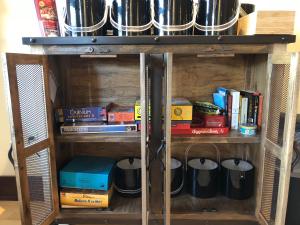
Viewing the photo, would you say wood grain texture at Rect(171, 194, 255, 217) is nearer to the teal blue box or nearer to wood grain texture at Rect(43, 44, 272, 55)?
the teal blue box

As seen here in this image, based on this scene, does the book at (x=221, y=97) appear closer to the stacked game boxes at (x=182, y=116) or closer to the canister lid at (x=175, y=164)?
the stacked game boxes at (x=182, y=116)

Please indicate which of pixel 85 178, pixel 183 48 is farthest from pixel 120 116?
pixel 183 48

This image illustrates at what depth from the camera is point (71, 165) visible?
1370 millimetres

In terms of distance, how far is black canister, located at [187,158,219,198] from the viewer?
135cm

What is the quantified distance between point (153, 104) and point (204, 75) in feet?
1.71

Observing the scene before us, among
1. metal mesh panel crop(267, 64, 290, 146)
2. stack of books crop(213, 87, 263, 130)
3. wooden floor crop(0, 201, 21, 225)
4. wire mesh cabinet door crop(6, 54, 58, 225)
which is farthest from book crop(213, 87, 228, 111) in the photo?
wooden floor crop(0, 201, 21, 225)

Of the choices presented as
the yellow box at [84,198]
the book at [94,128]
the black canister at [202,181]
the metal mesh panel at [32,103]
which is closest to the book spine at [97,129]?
the book at [94,128]

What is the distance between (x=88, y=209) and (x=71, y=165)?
25 cm

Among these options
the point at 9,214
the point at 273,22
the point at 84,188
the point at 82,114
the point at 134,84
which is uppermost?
the point at 273,22

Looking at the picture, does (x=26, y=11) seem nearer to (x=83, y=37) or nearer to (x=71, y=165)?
(x=83, y=37)

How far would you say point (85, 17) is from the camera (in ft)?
3.54

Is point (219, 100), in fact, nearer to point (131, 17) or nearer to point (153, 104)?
point (153, 104)

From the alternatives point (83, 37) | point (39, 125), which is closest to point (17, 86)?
point (39, 125)

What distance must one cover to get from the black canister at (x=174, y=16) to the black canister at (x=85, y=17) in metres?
0.24
